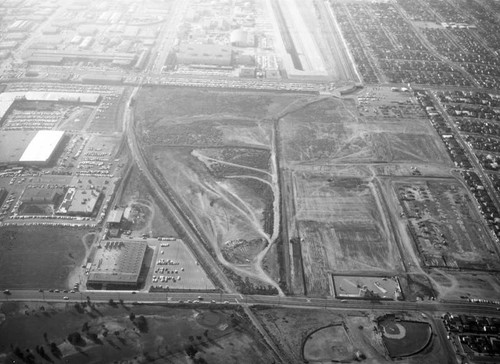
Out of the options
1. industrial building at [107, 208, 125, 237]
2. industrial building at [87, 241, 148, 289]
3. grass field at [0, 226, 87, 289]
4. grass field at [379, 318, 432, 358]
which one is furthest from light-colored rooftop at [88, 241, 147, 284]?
grass field at [379, 318, 432, 358]

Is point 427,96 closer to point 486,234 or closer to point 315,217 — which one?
point 486,234

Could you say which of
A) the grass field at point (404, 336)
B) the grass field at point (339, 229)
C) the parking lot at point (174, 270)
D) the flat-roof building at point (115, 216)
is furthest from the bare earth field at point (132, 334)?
the flat-roof building at point (115, 216)

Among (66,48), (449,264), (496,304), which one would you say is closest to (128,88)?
(66,48)

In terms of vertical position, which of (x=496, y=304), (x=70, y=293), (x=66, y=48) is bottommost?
(x=496, y=304)

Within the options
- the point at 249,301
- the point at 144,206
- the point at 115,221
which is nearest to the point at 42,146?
the point at 144,206

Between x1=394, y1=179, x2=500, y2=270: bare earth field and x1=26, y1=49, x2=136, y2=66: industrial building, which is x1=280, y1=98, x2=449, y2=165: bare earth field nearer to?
x1=394, y1=179, x2=500, y2=270: bare earth field

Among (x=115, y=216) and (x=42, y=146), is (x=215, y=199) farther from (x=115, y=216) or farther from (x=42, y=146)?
(x=42, y=146)
